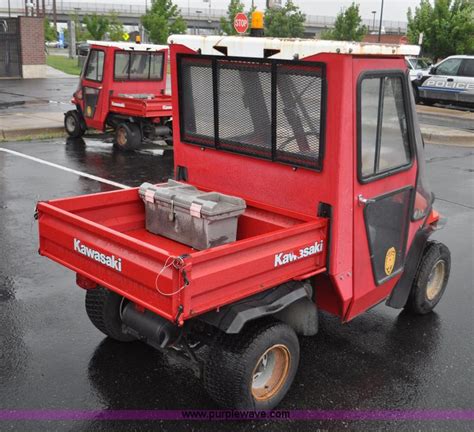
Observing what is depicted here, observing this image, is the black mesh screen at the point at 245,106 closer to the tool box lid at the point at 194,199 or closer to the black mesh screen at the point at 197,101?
the black mesh screen at the point at 197,101

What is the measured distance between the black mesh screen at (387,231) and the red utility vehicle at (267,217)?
0.6 inches

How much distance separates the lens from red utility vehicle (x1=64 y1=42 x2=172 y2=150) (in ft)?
39.8

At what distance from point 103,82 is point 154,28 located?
3630 centimetres

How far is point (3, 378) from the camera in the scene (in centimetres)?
413

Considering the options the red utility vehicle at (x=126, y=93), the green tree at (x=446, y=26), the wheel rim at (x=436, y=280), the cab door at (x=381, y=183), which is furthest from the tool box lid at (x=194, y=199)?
the green tree at (x=446, y=26)

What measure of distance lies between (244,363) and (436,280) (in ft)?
8.38

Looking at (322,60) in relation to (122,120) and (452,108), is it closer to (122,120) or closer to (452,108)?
(122,120)

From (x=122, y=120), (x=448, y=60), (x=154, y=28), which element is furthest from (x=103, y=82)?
(x=154, y=28)

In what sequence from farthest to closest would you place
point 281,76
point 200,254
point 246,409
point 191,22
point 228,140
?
point 191,22 < point 228,140 < point 281,76 < point 246,409 < point 200,254

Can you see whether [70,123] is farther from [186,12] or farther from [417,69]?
[186,12]

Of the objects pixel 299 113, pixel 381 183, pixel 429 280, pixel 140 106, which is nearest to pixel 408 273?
pixel 429 280

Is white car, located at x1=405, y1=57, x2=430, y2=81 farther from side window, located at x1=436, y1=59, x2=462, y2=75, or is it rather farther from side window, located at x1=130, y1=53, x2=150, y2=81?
side window, located at x1=130, y1=53, x2=150, y2=81

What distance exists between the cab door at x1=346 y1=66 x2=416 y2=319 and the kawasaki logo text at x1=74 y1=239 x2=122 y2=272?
1.62m

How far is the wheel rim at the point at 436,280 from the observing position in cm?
526
